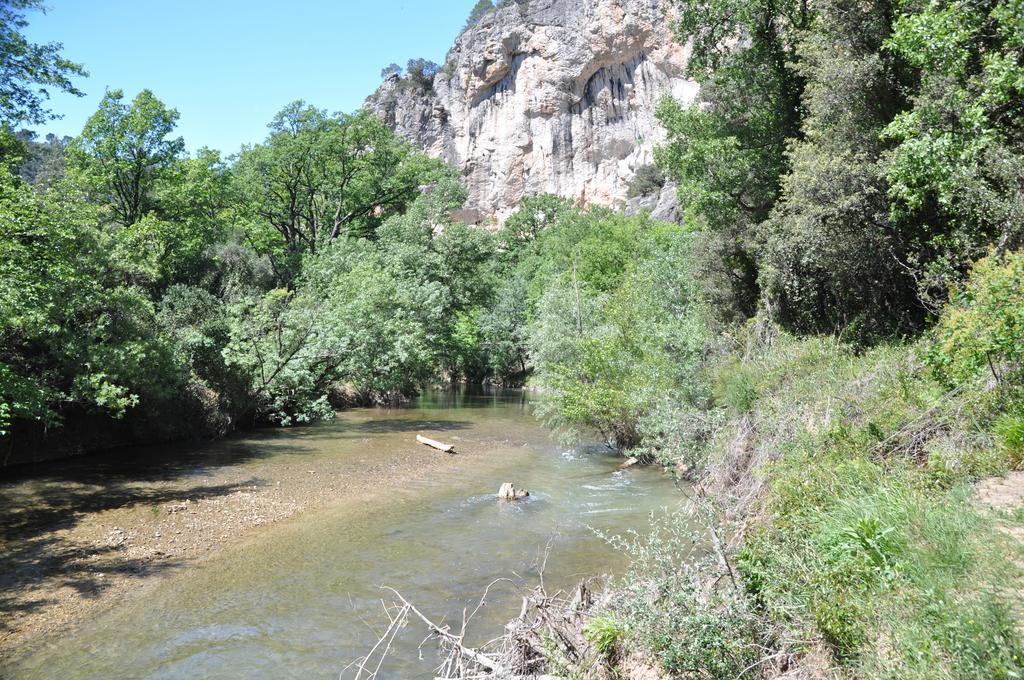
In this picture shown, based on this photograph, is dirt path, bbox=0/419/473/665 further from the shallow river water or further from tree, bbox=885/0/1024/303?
tree, bbox=885/0/1024/303

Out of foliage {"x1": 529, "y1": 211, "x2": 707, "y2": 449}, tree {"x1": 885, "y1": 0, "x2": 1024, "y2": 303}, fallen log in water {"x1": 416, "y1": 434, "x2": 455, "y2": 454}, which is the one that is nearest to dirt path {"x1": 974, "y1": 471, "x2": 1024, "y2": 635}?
tree {"x1": 885, "y1": 0, "x2": 1024, "y2": 303}

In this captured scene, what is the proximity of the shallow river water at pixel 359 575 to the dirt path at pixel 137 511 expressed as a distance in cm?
50

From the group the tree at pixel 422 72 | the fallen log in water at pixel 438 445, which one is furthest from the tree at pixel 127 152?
the tree at pixel 422 72

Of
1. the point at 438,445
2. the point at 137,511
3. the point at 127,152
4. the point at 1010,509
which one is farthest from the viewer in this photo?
the point at 127,152

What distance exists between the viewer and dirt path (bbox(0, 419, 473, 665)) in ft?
26.2

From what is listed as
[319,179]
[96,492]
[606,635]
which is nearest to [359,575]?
[606,635]

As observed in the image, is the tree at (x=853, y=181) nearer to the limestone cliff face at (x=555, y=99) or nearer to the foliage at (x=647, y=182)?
the limestone cliff face at (x=555, y=99)

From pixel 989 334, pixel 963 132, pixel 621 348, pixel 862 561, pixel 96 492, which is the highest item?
pixel 963 132

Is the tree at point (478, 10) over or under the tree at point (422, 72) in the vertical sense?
over

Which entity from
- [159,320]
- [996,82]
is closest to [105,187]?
[159,320]

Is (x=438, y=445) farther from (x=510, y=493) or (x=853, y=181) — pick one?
(x=853, y=181)

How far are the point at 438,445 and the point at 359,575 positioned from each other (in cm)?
1056

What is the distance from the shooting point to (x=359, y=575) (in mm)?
8953

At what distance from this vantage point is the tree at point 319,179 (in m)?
37.3
